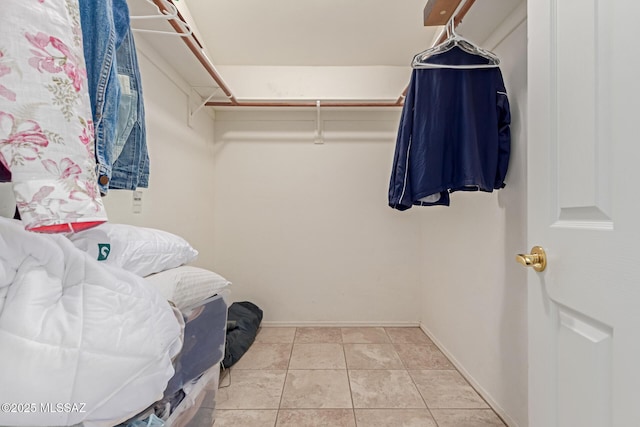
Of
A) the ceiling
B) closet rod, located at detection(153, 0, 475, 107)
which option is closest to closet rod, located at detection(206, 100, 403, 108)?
closet rod, located at detection(153, 0, 475, 107)

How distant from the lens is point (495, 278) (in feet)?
5.13

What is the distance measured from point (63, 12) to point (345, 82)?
2462mm

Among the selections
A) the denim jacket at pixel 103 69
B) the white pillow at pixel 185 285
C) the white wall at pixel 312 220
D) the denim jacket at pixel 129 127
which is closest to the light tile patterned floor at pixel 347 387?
the white wall at pixel 312 220

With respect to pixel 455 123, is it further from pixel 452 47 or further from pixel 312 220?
pixel 312 220

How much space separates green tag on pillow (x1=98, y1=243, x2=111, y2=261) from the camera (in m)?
0.77

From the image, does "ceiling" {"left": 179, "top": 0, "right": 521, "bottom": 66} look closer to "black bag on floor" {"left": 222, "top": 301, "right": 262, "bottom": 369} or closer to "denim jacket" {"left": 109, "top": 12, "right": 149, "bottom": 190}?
"denim jacket" {"left": 109, "top": 12, "right": 149, "bottom": 190}

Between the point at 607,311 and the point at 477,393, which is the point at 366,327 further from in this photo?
the point at 607,311

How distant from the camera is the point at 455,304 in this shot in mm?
2041

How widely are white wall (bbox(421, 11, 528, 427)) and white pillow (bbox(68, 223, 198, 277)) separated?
1588 mm

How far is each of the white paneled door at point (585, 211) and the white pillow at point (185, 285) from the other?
117 cm

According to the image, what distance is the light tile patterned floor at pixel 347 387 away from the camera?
1471mm

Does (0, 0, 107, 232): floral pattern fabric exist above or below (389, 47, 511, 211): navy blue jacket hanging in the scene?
below

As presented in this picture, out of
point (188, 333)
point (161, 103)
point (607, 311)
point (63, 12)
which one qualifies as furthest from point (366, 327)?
point (63, 12)

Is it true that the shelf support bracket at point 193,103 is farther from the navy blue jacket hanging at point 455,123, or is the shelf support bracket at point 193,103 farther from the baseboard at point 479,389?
the baseboard at point 479,389
